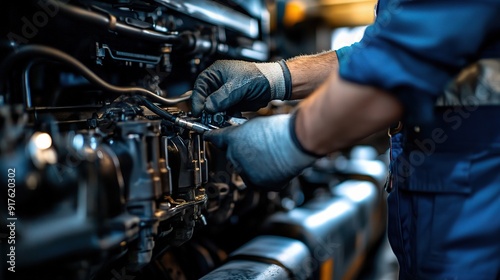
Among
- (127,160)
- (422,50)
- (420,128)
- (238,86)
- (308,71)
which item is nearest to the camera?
(422,50)

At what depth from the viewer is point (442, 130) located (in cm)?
94

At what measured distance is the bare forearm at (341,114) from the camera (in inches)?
29.9

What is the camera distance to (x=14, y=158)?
717mm

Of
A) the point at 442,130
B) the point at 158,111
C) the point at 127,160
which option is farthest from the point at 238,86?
the point at 442,130

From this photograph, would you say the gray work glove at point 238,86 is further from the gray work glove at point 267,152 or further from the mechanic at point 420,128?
the gray work glove at point 267,152

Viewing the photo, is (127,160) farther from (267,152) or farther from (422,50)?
(422,50)

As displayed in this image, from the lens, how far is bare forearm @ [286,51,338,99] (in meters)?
1.24

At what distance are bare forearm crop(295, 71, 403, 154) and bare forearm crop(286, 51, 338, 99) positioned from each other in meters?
0.40

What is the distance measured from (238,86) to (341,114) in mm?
400

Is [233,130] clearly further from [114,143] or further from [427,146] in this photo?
[427,146]

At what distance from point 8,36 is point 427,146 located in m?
0.97

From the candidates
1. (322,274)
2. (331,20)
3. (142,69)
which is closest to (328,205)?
(322,274)

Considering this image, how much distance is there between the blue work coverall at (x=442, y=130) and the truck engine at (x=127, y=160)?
439 millimetres

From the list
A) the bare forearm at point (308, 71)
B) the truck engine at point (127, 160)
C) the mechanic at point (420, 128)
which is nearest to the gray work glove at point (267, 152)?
the mechanic at point (420, 128)
